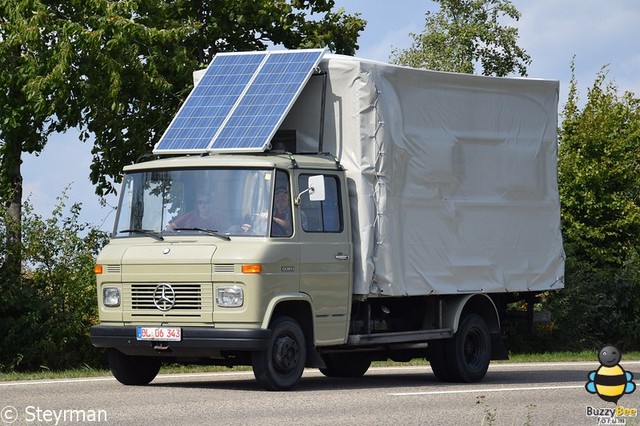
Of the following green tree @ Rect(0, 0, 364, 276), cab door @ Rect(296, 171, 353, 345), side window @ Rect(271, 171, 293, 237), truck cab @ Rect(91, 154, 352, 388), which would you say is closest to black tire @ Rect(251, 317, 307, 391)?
truck cab @ Rect(91, 154, 352, 388)

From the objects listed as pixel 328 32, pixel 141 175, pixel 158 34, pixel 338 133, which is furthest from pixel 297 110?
pixel 328 32

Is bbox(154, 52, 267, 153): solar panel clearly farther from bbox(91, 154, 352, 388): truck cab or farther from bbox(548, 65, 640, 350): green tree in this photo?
bbox(548, 65, 640, 350): green tree

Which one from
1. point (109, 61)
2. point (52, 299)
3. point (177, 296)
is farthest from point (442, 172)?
point (109, 61)

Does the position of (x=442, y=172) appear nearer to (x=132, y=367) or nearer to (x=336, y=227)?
(x=336, y=227)

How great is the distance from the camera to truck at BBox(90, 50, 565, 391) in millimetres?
14539

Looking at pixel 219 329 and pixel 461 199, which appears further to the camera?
pixel 461 199

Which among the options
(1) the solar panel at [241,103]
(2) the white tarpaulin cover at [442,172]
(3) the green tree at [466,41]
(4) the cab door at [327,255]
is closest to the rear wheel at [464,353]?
(2) the white tarpaulin cover at [442,172]

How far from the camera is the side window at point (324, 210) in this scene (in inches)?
594

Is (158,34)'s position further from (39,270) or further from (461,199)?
(461,199)

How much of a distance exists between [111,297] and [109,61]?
13519 millimetres

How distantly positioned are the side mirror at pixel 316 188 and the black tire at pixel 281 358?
4.34 feet

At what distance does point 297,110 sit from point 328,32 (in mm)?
17088

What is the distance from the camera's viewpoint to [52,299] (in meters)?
22.6

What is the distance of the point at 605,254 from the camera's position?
32.1 meters
